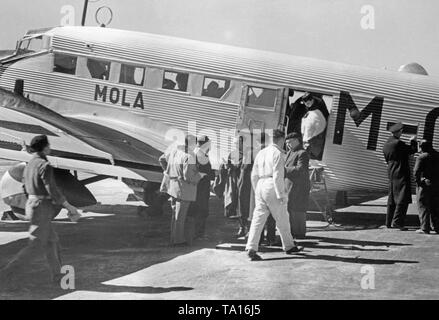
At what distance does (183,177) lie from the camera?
8922mm

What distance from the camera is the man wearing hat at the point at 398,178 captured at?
10102mm

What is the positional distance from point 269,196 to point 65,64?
633 centimetres

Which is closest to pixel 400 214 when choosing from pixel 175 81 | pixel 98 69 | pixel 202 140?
pixel 202 140

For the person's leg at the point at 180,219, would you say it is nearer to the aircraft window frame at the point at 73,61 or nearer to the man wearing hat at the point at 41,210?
the man wearing hat at the point at 41,210

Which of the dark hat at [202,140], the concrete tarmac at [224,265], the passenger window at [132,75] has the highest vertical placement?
the passenger window at [132,75]

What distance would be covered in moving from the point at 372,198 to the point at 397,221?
22.4 ft

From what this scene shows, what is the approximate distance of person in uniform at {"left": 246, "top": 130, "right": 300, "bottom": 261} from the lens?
7746 mm

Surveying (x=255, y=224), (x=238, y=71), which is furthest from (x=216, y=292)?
(x=238, y=71)

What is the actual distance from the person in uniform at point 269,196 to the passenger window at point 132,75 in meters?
4.57

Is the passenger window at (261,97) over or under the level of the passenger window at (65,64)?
under

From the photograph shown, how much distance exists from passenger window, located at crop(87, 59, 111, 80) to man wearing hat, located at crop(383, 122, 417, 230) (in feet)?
19.0

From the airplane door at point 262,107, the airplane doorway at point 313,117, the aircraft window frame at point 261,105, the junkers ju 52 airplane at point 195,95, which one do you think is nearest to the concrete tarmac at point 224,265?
the junkers ju 52 airplane at point 195,95

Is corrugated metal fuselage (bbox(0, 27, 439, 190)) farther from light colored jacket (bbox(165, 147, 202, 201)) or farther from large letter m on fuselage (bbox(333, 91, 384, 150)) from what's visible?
light colored jacket (bbox(165, 147, 202, 201))

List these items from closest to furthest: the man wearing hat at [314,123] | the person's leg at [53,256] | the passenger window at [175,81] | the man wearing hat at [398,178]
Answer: the person's leg at [53,256] → the man wearing hat at [398,178] → the man wearing hat at [314,123] → the passenger window at [175,81]
